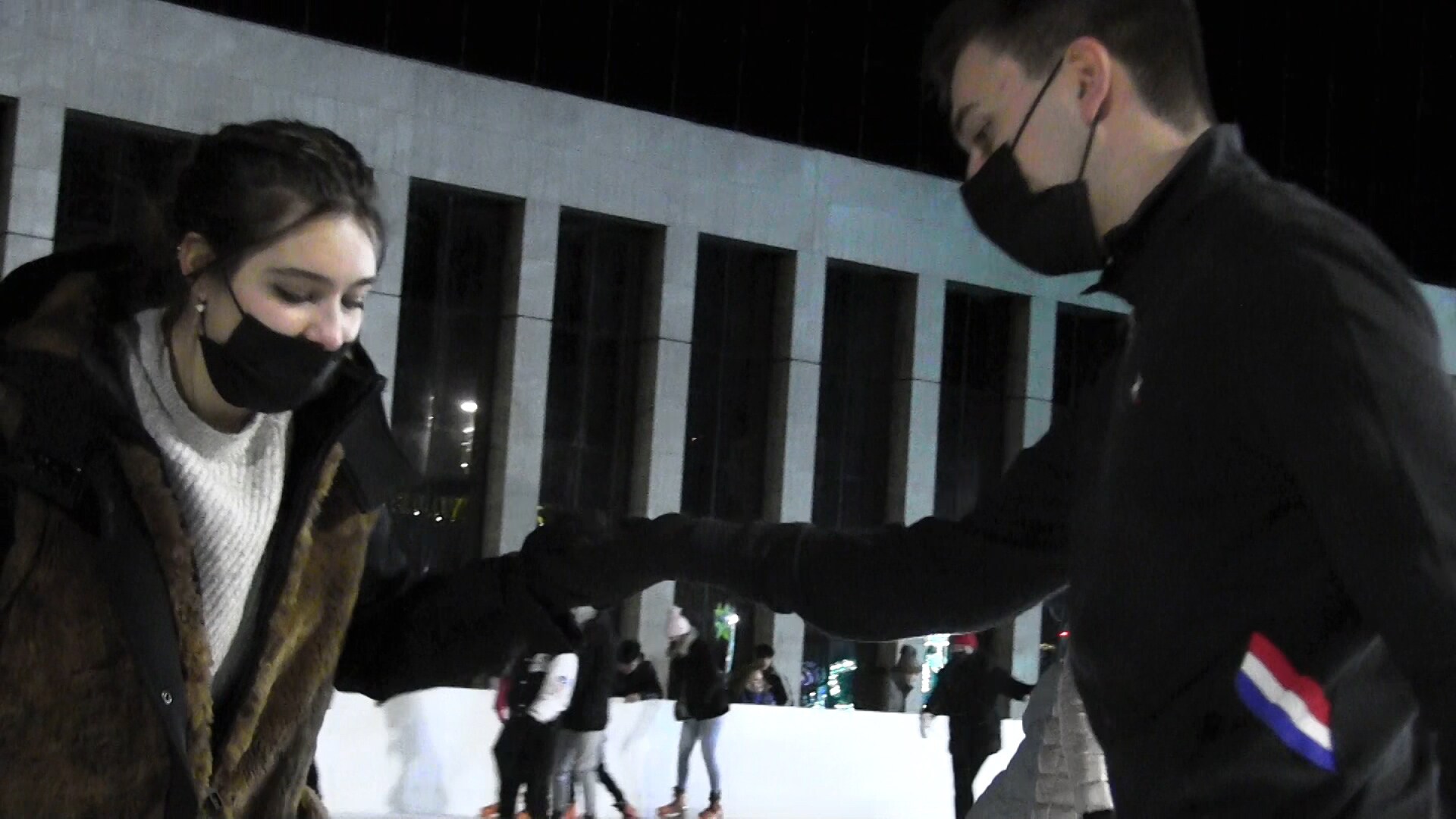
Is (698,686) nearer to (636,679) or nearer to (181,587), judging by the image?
(636,679)

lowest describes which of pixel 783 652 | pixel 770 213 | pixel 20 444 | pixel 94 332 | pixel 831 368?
pixel 783 652

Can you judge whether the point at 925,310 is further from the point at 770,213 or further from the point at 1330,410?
the point at 1330,410

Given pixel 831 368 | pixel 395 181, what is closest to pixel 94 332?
pixel 395 181

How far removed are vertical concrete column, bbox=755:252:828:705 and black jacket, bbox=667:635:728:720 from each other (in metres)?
12.1

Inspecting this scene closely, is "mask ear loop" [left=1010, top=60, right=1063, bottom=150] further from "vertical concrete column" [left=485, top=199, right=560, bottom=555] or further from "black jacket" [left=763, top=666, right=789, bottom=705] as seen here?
"vertical concrete column" [left=485, top=199, right=560, bottom=555]

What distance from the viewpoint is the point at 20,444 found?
7.55ft

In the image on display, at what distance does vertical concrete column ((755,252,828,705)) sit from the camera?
2675 centimetres

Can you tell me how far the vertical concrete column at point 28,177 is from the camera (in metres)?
20.3

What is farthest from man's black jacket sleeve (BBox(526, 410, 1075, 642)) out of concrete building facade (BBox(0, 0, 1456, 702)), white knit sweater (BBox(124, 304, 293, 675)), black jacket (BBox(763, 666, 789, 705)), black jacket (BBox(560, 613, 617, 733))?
concrete building facade (BBox(0, 0, 1456, 702))

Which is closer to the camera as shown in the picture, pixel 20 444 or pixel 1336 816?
pixel 1336 816

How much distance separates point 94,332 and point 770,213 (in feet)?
80.3

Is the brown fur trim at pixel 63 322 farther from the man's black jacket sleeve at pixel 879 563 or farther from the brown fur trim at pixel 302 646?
the man's black jacket sleeve at pixel 879 563

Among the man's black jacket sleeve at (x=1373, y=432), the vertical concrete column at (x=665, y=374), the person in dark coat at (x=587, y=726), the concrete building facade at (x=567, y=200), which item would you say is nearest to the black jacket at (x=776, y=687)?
the person in dark coat at (x=587, y=726)

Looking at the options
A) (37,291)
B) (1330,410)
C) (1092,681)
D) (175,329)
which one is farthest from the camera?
(175,329)
